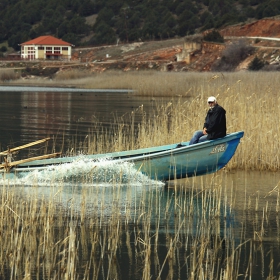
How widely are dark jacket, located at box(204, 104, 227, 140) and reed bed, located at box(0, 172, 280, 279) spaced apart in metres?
1.14

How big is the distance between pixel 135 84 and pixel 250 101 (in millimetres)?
35136

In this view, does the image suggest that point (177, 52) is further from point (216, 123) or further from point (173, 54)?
point (216, 123)

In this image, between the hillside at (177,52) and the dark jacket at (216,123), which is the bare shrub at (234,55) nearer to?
the hillside at (177,52)

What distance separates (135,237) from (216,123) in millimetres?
4425

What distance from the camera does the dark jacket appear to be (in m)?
15.3

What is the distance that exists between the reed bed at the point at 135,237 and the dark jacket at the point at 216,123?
1.14 metres

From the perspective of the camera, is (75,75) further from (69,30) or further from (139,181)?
(139,181)

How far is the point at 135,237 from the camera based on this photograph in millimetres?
11398

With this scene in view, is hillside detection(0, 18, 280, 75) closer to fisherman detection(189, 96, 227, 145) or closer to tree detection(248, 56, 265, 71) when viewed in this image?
tree detection(248, 56, 265, 71)

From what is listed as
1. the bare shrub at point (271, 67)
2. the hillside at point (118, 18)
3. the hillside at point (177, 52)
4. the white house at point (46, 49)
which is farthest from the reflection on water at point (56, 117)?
the white house at point (46, 49)

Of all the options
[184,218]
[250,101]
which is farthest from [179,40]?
[184,218]

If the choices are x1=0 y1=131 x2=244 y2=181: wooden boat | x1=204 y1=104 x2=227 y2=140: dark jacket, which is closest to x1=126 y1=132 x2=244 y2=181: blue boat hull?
x1=0 y1=131 x2=244 y2=181: wooden boat

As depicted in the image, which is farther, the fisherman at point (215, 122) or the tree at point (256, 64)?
the tree at point (256, 64)

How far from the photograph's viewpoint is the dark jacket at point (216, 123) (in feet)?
50.1
